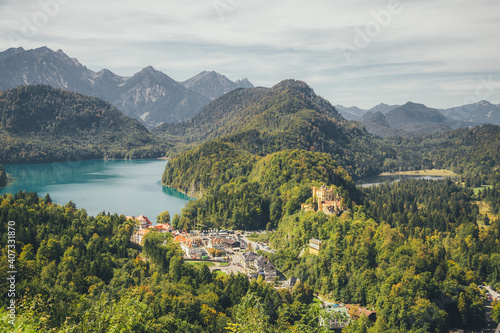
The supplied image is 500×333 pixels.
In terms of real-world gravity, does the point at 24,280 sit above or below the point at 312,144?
below

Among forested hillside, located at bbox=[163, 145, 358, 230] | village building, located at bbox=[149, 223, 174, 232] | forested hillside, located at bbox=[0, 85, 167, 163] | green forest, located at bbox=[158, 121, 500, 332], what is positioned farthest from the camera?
forested hillside, located at bbox=[0, 85, 167, 163]

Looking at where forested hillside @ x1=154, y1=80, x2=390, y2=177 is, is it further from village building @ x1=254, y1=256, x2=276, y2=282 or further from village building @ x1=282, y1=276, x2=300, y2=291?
village building @ x1=282, y1=276, x2=300, y2=291

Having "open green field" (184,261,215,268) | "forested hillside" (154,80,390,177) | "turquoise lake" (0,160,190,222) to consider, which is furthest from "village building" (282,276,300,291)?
"forested hillside" (154,80,390,177)

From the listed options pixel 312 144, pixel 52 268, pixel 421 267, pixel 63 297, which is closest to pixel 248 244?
pixel 421 267

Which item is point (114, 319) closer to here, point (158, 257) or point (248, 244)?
point (158, 257)

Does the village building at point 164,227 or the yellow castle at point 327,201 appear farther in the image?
the village building at point 164,227

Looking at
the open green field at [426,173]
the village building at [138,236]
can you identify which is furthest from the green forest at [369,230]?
the open green field at [426,173]

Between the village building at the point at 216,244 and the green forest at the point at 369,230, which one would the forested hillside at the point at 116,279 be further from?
the green forest at the point at 369,230
